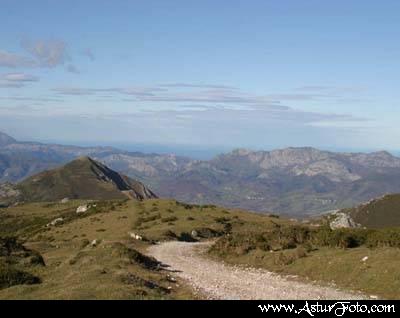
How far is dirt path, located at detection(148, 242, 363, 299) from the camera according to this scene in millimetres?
22062

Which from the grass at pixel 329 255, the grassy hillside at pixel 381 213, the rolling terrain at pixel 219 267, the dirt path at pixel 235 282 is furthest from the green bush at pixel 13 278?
the grassy hillside at pixel 381 213

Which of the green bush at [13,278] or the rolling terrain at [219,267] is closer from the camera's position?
the rolling terrain at [219,267]

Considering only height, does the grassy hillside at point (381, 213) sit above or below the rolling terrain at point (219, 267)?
below

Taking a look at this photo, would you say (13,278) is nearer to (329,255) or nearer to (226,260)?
(226,260)

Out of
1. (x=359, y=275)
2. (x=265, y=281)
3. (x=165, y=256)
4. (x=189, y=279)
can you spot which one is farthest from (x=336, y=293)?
(x=165, y=256)

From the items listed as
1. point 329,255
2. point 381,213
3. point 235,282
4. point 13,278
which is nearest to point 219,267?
point 235,282

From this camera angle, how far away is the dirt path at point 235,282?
22062mm

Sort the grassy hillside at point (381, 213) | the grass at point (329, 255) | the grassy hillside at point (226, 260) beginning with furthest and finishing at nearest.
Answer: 1. the grassy hillside at point (381, 213)
2. the grass at point (329, 255)
3. the grassy hillside at point (226, 260)

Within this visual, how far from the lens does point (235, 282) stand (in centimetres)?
2627

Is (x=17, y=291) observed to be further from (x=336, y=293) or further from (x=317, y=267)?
(x=317, y=267)

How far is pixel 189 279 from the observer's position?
28.0 meters

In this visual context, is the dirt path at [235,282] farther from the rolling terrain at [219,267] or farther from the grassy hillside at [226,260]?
the grassy hillside at [226,260]

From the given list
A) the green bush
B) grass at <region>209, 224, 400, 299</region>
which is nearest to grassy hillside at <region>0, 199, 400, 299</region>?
grass at <region>209, 224, 400, 299</region>
